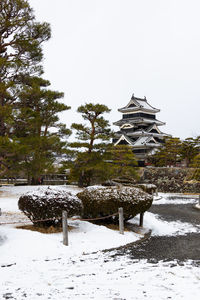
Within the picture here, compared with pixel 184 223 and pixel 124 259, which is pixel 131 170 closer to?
pixel 184 223

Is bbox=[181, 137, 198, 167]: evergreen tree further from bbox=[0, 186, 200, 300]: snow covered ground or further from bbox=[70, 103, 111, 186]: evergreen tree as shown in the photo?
bbox=[0, 186, 200, 300]: snow covered ground

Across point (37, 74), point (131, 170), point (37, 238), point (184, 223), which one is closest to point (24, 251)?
point (37, 238)

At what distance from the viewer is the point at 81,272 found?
210 inches

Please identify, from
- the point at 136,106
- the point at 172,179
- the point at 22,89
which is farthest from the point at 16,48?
the point at 136,106

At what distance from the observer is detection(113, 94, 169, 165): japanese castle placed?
125 feet

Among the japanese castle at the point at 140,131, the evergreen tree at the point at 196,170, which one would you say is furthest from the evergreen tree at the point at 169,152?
the evergreen tree at the point at 196,170

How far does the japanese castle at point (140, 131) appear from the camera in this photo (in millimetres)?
38250

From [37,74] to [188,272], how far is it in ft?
55.6

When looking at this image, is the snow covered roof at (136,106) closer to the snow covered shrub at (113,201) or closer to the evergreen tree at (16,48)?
the evergreen tree at (16,48)

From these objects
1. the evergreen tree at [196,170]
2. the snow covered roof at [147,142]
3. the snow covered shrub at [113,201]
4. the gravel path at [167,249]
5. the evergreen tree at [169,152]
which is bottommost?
the gravel path at [167,249]

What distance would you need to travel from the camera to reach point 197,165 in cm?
2848

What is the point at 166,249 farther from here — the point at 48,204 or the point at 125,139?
the point at 125,139

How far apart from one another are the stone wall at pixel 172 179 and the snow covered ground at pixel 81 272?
875 inches

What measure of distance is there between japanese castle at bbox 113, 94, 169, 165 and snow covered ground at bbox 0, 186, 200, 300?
1209 inches
